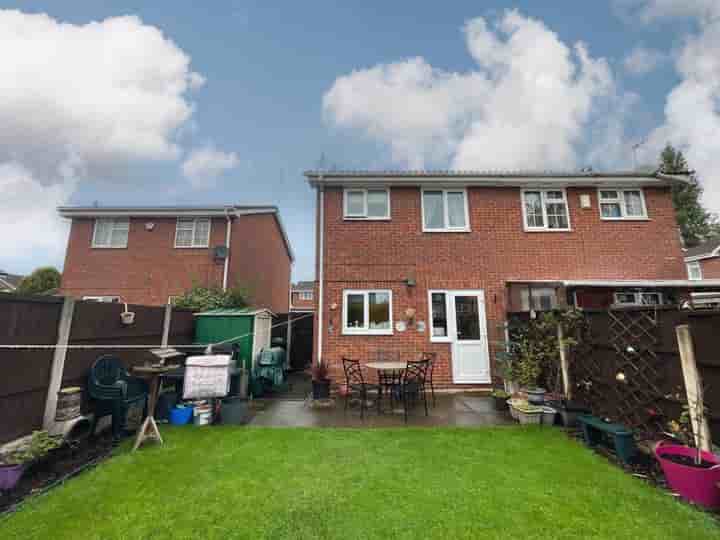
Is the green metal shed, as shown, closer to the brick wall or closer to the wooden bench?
the brick wall

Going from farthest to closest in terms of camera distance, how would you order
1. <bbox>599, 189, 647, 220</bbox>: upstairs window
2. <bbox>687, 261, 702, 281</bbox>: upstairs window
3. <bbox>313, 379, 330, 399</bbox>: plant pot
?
1. <bbox>687, 261, 702, 281</bbox>: upstairs window
2. <bbox>599, 189, 647, 220</bbox>: upstairs window
3. <bbox>313, 379, 330, 399</bbox>: plant pot

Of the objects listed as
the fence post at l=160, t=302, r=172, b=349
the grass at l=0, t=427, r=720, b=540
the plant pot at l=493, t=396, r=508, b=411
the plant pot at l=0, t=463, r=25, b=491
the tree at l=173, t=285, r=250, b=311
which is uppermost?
the tree at l=173, t=285, r=250, b=311

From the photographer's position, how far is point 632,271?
8828mm

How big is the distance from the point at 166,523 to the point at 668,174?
13.8 metres

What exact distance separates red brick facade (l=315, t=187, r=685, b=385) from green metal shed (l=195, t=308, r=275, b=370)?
6.13 feet

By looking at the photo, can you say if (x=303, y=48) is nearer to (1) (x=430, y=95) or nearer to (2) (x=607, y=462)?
(1) (x=430, y=95)

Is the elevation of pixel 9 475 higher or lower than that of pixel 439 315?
lower

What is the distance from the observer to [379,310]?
27.7 ft

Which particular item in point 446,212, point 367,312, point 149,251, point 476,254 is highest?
point 446,212

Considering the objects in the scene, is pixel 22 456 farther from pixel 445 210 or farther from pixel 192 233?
pixel 192 233


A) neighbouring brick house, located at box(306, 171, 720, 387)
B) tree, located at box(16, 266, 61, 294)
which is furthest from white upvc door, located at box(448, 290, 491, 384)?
tree, located at box(16, 266, 61, 294)

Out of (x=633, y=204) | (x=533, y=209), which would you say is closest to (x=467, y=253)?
(x=533, y=209)

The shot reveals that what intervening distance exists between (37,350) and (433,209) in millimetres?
9020

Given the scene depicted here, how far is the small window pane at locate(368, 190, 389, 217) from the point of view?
9094mm
